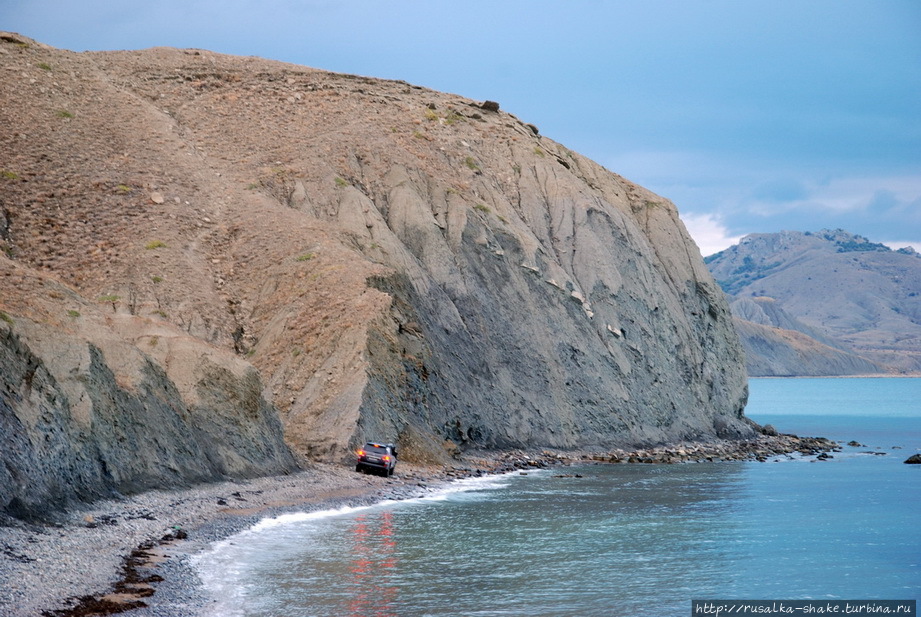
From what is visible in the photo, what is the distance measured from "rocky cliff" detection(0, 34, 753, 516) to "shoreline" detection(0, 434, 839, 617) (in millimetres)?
1538

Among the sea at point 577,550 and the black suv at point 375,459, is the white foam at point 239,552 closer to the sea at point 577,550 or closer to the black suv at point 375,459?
the sea at point 577,550

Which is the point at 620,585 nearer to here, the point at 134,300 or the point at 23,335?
the point at 23,335

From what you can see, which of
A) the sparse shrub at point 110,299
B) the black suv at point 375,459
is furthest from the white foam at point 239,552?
the sparse shrub at point 110,299

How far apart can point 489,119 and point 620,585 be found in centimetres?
6096

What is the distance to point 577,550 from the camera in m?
30.5

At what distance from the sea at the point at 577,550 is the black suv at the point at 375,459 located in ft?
9.08

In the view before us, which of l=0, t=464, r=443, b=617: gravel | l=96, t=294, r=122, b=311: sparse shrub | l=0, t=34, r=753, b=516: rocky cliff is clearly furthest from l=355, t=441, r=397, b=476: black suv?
l=96, t=294, r=122, b=311: sparse shrub

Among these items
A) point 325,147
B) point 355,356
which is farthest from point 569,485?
point 325,147

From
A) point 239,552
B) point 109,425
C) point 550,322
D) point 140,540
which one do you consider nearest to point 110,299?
point 109,425

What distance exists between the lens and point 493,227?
68688 millimetres

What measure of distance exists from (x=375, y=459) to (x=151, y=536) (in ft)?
59.6

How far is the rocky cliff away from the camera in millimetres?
36062

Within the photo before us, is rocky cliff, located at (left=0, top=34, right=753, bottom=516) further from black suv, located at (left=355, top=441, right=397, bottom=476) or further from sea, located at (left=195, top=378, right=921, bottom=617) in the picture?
sea, located at (left=195, top=378, right=921, bottom=617)

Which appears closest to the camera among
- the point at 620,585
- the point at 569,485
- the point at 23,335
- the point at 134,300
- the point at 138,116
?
the point at 620,585
